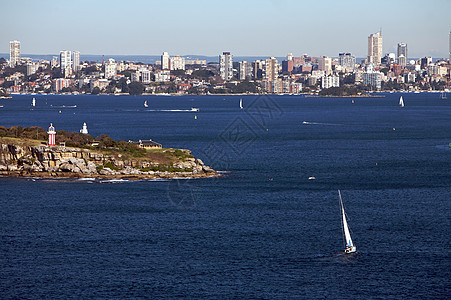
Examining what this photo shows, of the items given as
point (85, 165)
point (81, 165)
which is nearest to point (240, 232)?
point (85, 165)

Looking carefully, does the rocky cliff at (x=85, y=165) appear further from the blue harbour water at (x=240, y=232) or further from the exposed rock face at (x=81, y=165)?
the blue harbour water at (x=240, y=232)

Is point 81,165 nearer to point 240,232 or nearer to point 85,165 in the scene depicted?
point 85,165

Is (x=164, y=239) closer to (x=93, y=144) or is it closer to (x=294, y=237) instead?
(x=294, y=237)

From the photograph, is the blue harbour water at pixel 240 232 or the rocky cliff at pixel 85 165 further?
the rocky cliff at pixel 85 165

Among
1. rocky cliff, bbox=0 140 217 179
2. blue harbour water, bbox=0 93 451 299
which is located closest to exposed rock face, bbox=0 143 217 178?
rocky cliff, bbox=0 140 217 179

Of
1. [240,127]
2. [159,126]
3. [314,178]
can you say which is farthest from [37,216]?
[240,127]

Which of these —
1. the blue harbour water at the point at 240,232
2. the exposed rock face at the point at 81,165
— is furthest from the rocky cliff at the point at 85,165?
the blue harbour water at the point at 240,232
